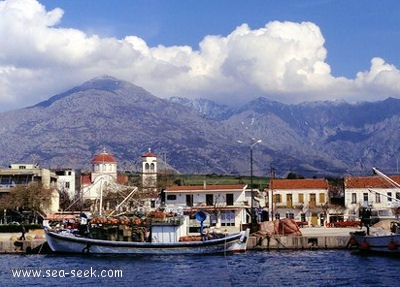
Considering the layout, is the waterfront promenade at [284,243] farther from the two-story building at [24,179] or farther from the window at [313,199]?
the window at [313,199]

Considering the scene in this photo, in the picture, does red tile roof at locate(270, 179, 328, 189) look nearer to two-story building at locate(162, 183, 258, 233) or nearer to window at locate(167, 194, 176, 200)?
two-story building at locate(162, 183, 258, 233)

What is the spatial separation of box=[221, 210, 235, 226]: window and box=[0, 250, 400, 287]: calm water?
108 ft

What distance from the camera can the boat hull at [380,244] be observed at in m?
62.2

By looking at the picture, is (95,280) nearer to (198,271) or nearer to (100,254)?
(198,271)

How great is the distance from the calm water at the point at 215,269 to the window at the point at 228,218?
32897mm

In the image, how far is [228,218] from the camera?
99500 mm

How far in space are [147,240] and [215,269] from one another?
47.2 ft

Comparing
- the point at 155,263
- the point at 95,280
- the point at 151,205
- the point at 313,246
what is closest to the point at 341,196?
the point at 151,205

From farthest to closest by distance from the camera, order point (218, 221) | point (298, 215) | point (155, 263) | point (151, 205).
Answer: point (151, 205), point (298, 215), point (218, 221), point (155, 263)

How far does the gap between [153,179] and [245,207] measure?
191 feet

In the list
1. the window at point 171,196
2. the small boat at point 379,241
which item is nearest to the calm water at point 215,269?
the small boat at point 379,241

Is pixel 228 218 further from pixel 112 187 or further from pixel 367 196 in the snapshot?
pixel 112 187

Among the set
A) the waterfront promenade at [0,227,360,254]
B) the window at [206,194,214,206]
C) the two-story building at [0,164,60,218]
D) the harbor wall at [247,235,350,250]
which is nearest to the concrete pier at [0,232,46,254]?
the waterfront promenade at [0,227,360,254]

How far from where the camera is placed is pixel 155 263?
58.1 meters
